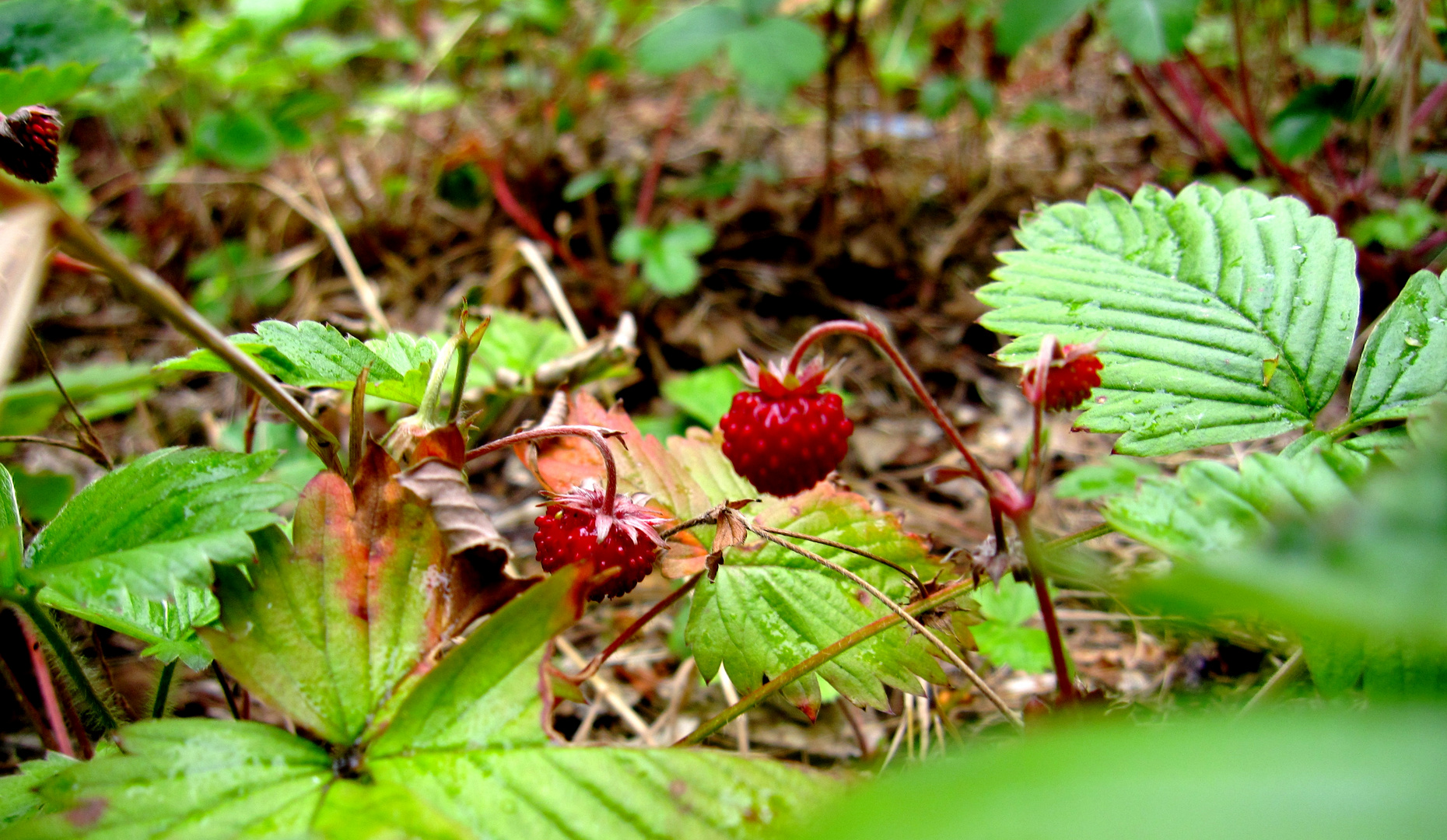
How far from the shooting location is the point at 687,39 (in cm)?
235

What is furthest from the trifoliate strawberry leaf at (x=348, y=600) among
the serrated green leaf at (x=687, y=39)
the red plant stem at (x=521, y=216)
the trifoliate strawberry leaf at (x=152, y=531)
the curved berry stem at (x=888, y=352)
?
the serrated green leaf at (x=687, y=39)

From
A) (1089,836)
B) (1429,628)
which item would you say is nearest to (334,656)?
(1089,836)

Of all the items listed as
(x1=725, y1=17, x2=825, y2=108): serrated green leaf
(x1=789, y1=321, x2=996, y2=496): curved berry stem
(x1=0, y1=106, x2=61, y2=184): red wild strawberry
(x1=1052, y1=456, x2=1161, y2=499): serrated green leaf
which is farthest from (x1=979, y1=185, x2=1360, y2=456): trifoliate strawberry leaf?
(x1=0, y1=106, x2=61, y2=184): red wild strawberry

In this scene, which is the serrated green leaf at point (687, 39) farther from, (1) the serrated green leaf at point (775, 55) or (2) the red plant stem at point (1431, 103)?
(2) the red plant stem at point (1431, 103)

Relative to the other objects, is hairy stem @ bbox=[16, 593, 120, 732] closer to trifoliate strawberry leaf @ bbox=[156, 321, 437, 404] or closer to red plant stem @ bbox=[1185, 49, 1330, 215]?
trifoliate strawberry leaf @ bbox=[156, 321, 437, 404]

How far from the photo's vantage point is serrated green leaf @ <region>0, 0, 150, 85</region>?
1.49m

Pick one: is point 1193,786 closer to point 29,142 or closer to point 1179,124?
point 29,142

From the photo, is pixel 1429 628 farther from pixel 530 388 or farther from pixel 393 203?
pixel 393 203

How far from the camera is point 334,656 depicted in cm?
75

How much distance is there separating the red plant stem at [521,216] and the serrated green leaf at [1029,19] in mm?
1281

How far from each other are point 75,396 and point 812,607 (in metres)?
1.65

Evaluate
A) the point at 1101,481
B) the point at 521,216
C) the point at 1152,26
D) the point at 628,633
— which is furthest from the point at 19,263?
the point at 1152,26

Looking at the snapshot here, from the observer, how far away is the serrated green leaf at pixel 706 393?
1853 millimetres

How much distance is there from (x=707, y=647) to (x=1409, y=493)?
2.28ft
